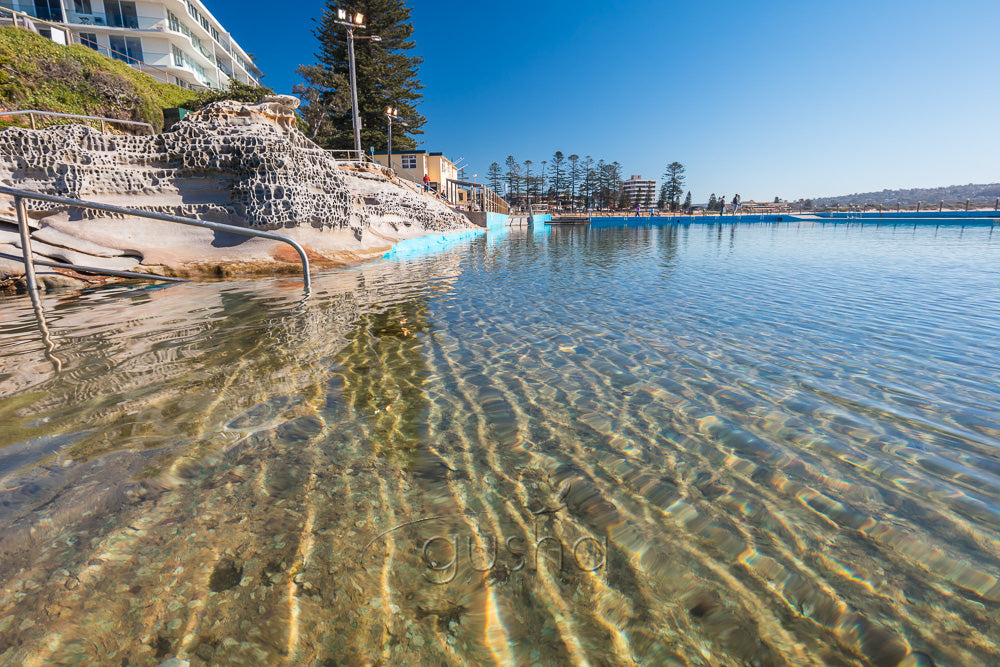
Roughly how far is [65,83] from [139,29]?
22.1 meters

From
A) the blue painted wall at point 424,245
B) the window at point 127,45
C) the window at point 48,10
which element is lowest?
the blue painted wall at point 424,245

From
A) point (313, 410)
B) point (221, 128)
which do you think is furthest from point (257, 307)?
point (221, 128)

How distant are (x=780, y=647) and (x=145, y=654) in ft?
6.74

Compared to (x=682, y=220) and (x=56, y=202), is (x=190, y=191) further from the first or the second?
(x=682, y=220)

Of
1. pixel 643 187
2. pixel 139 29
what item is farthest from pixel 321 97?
pixel 643 187

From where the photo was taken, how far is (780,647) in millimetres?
1432

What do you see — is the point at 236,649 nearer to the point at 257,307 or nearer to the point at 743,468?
the point at 743,468

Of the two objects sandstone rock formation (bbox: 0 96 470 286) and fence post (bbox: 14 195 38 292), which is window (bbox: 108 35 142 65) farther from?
fence post (bbox: 14 195 38 292)

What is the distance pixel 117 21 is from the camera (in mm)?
33844

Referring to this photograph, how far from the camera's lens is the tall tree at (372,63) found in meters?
34.2

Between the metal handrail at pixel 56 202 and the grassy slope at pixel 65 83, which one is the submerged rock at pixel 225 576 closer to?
the metal handrail at pixel 56 202

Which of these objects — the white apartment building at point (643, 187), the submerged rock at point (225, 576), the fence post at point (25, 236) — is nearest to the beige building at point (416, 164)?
the fence post at point (25, 236)

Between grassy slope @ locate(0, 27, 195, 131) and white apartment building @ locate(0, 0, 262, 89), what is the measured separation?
9.49 m

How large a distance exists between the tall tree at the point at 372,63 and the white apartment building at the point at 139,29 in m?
12.3
